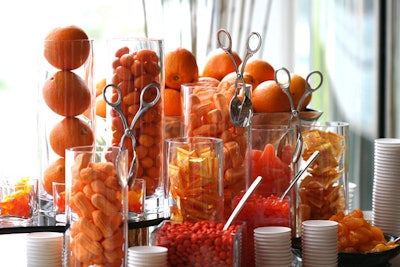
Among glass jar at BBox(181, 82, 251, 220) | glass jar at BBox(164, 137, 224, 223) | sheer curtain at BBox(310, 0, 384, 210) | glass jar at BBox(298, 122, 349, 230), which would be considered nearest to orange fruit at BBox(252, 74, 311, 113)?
glass jar at BBox(298, 122, 349, 230)

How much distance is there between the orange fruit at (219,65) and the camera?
1.70m

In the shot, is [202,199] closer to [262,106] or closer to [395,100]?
[262,106]

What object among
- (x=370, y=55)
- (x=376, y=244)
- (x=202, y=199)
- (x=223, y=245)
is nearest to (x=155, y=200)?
(x=202, y=199)

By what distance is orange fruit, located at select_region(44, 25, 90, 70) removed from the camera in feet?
4.50

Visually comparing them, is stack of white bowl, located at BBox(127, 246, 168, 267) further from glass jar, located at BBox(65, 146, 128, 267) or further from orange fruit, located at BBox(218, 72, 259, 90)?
orange fruit, located at BBox(218, 72, 259, 90)

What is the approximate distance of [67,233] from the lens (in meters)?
1.22

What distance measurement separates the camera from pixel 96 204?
1180 millimetres

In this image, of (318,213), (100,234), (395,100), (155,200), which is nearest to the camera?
(100,234)

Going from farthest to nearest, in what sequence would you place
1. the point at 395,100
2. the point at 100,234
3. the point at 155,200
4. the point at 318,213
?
1. the point at 395,100
2. the point at 318,213
3. the point at 155,200
4. the point at 100,234

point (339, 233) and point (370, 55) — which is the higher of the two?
point (370, 55)

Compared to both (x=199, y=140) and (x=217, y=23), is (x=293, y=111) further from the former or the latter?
(x=217, y=23)

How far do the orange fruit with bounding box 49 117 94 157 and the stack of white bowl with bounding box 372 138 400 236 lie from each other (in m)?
0.56

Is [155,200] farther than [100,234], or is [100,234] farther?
[155,200]

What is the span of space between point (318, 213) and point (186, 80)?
14.3 inches
